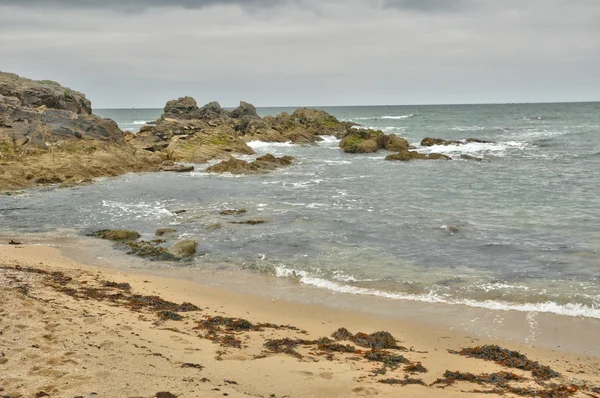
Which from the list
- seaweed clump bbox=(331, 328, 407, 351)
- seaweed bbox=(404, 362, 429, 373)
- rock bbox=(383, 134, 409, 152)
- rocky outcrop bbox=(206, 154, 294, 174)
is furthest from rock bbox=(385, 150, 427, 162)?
seaweed bbox=(404, 362, 429, 373)

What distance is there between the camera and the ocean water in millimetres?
12156

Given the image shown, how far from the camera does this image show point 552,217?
61.6 ft

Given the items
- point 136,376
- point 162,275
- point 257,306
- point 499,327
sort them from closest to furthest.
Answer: point 136,376 → point 499,327 → point 257,306 → point 162,275

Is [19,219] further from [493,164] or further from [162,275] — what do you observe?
[493,164]

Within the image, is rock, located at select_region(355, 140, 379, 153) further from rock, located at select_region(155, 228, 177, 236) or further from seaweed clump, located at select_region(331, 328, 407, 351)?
seaweed clump, located at select_region(331, 328, 407, 351)

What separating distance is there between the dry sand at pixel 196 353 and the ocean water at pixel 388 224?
2.35 m

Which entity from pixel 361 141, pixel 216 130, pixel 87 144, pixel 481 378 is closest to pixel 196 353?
pixel 481 378

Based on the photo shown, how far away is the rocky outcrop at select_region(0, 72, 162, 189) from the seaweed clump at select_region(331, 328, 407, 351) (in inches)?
859

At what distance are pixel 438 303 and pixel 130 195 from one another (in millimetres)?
17454

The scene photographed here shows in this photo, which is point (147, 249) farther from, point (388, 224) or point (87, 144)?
point (87, 144)

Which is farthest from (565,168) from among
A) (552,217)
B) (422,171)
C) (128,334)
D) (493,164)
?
(128,334)

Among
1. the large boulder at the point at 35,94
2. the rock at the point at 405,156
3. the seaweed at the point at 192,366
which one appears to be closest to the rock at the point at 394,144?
the rock at the point at 405,156

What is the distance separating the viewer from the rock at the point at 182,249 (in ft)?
47.5

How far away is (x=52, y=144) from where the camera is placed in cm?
2970
